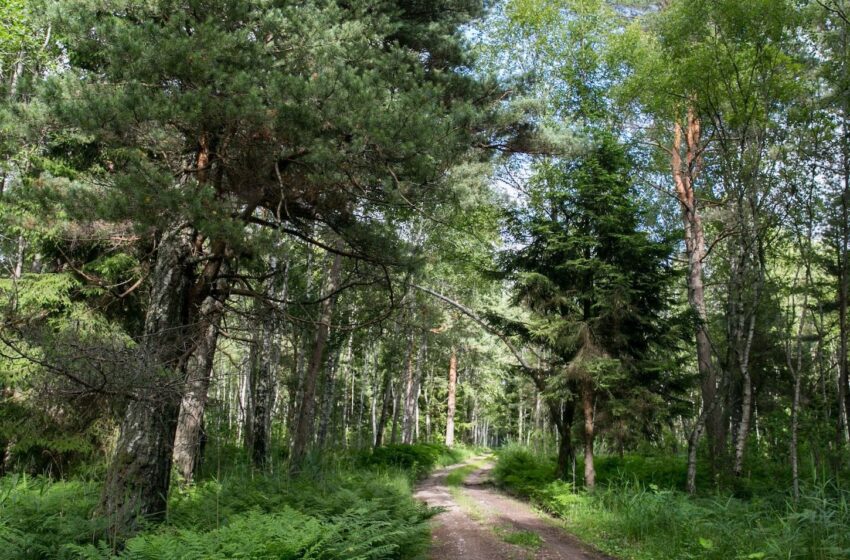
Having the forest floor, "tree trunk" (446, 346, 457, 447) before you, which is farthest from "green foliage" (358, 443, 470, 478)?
"tree trunk" (446, 346, 457, 447)

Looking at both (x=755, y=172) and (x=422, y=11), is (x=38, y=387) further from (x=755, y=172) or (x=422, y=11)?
(x=755, y=172)

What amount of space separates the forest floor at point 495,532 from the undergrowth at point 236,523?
0.65 meters

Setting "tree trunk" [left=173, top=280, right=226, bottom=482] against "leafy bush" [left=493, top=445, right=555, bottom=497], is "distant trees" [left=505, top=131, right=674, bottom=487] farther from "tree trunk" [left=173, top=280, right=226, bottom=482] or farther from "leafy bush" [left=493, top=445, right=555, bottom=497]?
"tree trunk" [left=173, top=280, right=226, bottom=482]

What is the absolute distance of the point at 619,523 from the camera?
27.0 feet

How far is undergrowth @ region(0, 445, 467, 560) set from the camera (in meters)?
4.75

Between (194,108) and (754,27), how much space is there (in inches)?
380

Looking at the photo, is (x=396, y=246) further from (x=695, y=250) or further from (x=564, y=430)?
(x=695, y=250)

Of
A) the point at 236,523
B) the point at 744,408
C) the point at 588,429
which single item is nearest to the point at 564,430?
the point at 588,429

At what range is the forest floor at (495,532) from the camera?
7066mm

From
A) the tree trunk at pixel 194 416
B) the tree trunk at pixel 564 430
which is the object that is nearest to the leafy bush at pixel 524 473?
the tree trunk at pixel 564 430

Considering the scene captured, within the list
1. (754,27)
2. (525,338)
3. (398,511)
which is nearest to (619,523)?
(398,511)

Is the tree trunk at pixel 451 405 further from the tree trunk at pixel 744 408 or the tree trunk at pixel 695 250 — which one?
the tree trunk at pixel 744 408

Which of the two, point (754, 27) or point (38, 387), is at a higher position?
point (754, 27)

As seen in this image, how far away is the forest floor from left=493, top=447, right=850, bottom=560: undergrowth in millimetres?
441
